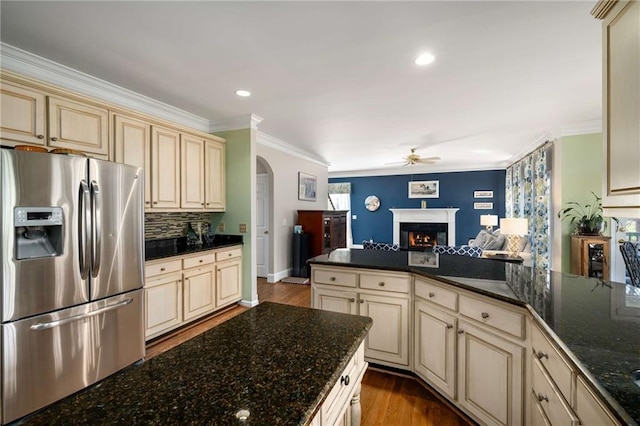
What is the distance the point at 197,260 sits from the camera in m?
3.35

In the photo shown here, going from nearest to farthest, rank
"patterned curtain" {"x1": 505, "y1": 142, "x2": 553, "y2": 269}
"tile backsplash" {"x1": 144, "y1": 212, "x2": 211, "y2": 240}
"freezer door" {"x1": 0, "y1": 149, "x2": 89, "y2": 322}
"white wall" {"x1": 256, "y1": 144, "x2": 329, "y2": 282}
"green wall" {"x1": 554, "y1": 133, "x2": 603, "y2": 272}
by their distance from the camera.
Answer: "freezer door" {"x1": 0, "y1": 149, "x2": 89, "y2": 322}, "tile backsplash" {"x1": 144, "y1": 212, "x2": 211, "y2": 240}, "green wall" {"x1": 554, "y1": 133, "x2": 603, "y2": 272}, "patterned curtain" {"x1": 505, "y1": 142, "x2": 553, "y2": 269}, "white wall" {"x1": 256, "y1": 144, "x2": 329, "y2": 282}

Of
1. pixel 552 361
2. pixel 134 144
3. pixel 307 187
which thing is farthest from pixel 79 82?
pixel 307 187

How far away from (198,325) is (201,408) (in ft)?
10.1

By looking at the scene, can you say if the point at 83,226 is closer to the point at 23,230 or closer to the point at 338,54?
the point at 23,230

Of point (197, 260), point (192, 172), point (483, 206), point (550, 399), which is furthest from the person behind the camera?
point (483, 206)

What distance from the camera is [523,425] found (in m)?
1.49

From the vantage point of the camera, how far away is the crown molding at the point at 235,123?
3.85m

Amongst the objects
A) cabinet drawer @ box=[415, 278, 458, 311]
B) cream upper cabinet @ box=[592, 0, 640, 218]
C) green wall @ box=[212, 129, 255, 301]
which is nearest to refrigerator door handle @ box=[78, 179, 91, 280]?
green wall @ box=[212, 129, 255, 301]

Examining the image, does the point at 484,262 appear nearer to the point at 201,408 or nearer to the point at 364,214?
the point at 201,408

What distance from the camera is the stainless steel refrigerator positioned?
1.75m

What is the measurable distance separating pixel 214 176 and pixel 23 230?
2.21m

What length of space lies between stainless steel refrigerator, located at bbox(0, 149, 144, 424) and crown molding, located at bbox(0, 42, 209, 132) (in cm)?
106

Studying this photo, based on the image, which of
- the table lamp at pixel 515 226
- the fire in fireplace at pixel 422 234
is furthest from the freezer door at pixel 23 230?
the fire in fireplace at pixel 422 234

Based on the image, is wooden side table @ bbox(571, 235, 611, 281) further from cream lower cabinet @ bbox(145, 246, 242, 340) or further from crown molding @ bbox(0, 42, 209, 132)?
crown molding @ bbox(0, 42, 209, 132)
